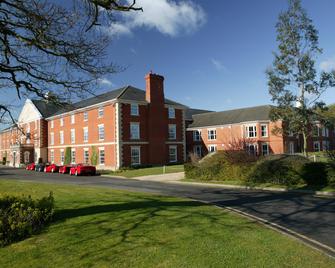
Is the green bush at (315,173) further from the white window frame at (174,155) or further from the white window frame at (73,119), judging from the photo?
the white window frame at (73,119)

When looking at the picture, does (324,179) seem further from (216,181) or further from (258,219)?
(258,219)

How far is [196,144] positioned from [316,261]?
50.8 meters

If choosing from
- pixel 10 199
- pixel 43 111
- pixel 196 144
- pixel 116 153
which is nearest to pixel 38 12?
pixel 10 199

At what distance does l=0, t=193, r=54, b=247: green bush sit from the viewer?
764cm

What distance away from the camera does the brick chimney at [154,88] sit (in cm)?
4159

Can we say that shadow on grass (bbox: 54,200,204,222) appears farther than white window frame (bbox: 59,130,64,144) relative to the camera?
No

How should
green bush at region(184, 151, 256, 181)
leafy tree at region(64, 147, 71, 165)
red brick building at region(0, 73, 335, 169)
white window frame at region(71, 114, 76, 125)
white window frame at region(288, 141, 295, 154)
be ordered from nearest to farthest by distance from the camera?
green bush at region(184, 151, 256, 181), red brick building at region(0, 73, 335, 169), white window frame at region(71, 114, 76, 125), white window frame at region(288, 141, 295, 154), leafy tree at region(64, 147, 71, 165)

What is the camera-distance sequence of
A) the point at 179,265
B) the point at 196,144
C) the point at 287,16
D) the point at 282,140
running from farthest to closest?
the point at 196,144 → the point at 282,140 → the point at 287,16 → the point at 179,265

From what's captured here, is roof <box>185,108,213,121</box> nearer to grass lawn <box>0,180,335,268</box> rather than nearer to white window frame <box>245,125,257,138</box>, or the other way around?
white window frame <box>245,125,257,138</box>

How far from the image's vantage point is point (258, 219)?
31.7 ft

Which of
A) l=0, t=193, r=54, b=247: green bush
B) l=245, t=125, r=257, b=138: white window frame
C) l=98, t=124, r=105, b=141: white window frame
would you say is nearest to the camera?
l=0, t=193, r=54, b=247: green bush

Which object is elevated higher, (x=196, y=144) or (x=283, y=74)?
(x=283, y=74)

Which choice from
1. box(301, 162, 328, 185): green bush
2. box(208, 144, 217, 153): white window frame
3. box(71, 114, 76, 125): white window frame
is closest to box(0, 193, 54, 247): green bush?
box(301, 162, 328, 185): green bush

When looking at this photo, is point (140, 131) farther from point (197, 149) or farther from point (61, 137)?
point (61, 137)
